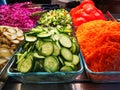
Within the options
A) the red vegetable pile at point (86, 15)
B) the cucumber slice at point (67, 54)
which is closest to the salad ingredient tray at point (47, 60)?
the cucumber slice at point (67, 54)

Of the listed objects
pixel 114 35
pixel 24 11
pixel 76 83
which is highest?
pixel 114 35

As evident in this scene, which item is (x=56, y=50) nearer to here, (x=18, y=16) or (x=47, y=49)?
(x=47, y=49)

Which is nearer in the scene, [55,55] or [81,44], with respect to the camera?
[55,55]

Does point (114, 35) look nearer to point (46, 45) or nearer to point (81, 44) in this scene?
point (81, 44)

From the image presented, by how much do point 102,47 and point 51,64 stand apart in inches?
10.9

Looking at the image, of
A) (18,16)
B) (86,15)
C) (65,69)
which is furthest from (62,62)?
(18,16)

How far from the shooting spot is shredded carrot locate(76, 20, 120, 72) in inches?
40.3

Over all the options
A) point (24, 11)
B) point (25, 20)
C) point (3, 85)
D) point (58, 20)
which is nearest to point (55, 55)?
point (3, 85)

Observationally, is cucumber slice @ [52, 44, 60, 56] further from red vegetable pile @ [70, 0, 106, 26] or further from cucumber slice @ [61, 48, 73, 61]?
red vegetable pile @ [70, 0, 106, 26]

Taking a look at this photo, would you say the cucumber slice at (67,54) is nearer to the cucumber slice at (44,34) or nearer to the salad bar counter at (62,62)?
the salad bar counter at (62,62)

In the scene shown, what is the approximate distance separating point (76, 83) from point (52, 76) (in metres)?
0.13

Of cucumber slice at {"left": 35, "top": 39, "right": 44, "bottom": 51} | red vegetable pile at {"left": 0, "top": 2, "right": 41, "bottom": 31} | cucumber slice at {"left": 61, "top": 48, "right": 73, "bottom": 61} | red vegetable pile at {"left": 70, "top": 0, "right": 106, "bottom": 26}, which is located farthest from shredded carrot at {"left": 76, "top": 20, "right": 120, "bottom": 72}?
red vegetable pile at {"left": 0, "top": 2, "right": 41, "bottom": 31}

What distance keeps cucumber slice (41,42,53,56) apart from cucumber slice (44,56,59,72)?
2 centimetres

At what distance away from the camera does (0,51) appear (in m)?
1.19
